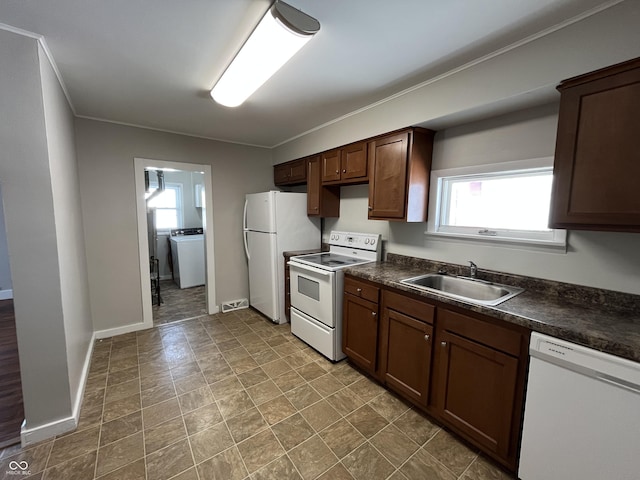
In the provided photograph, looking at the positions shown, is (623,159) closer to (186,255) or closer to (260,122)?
(260,122)

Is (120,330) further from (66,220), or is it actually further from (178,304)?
(66,220)

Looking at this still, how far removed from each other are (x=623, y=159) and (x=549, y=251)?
0.64 meters

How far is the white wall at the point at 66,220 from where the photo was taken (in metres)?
1.62

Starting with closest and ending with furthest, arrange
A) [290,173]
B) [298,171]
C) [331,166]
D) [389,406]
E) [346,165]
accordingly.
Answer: [389,406], [346,165], [331,166], [298,171], [290,173]

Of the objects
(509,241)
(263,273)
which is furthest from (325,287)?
(509,241)

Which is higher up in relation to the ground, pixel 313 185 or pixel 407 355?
pixel 313 185

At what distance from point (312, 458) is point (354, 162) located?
2341 millimetres

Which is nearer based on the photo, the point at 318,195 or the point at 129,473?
the point at 129,473

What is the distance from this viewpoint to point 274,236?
3.21 m

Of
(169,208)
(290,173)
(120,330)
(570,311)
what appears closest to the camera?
(570,311)

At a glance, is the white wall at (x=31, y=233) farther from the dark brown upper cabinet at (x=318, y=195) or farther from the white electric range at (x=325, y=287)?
the dark brown upper cabinet at (x=318, y=195)

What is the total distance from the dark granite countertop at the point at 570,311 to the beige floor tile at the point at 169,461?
1.63 m

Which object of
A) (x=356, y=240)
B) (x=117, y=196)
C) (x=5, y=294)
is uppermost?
(x=117, y=196)

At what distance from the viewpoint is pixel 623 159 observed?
1234 millimetres
